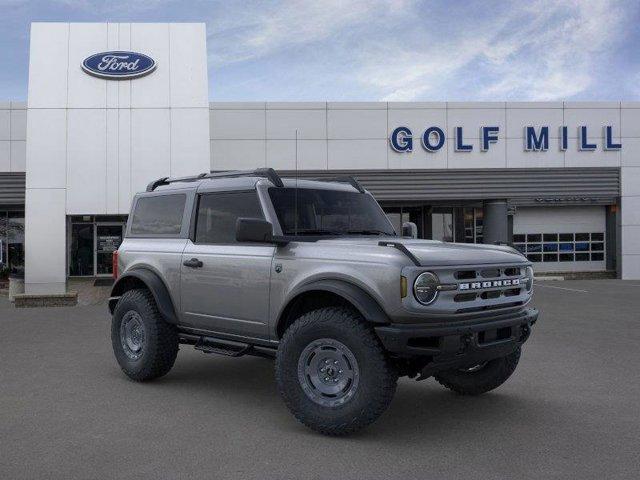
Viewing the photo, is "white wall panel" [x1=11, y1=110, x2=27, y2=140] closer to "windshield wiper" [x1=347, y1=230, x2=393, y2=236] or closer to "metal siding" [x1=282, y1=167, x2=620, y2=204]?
"metal siding" [x1=282, y1=167, x2=620, y2=204]

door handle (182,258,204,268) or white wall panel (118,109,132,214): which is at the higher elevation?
white wall panel (118,109,132,214)

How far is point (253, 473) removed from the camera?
13.3 feet

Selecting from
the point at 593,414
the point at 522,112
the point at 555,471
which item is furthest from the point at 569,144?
the point at 555,471

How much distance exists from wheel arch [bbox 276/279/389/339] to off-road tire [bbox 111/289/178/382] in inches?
65.1

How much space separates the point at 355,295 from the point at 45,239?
55.3 ft

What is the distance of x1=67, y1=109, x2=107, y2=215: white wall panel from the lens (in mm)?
18812

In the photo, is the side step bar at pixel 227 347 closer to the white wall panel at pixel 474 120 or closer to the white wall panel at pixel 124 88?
the white wall panel at pixel 124 88

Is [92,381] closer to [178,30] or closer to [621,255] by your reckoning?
[178,30]

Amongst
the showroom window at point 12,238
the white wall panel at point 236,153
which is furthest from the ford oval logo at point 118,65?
the showroom window at point 12,238

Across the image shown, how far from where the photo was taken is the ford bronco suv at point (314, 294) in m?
4.61

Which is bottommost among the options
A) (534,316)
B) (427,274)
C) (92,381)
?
(92,381)

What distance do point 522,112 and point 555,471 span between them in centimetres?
2285

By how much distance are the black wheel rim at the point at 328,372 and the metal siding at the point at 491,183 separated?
19.5 meters

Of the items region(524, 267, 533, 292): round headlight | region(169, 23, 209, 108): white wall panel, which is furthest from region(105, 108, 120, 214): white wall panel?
region(524, 267, 533, 292): round headlight
